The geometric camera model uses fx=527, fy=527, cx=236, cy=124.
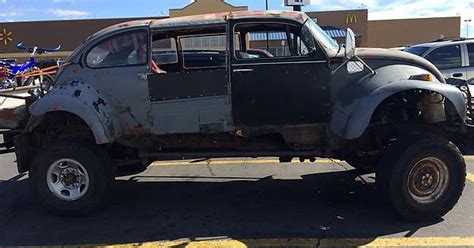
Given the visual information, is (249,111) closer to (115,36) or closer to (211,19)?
(211,19)

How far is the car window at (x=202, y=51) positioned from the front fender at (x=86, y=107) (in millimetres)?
1179

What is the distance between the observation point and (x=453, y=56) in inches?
458

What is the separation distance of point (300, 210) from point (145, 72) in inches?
87.1

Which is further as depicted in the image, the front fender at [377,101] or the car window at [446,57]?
the car window at [446,57]

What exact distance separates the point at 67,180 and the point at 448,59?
355 inches

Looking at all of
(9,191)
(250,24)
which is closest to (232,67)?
(250,24)

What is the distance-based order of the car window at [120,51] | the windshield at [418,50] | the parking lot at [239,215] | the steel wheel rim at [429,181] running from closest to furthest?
the parking lot at [239,215] → the steel wheel rim at [429,181] → the car window at [120,51] → the windshield at [418,50]

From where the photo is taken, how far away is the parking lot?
195 inches

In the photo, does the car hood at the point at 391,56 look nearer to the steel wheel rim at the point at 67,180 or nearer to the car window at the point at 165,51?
the car window at the point at 165,51

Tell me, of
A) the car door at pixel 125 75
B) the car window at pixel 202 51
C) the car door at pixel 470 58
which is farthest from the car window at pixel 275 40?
the car door at pixel 470 58

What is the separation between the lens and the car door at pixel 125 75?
5.53m

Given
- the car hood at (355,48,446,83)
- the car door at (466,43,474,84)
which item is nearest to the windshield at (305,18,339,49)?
the car hood at (355,48,446,83)

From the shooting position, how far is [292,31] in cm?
564

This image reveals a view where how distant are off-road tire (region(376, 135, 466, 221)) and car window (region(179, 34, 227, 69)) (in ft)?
6.93
